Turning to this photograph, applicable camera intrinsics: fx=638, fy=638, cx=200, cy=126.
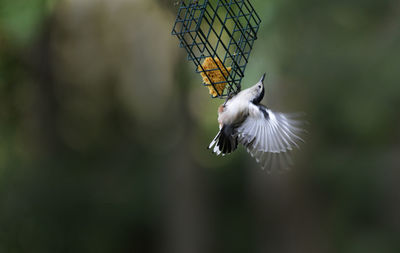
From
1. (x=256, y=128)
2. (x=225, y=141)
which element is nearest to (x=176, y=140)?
(x=225, y=141)

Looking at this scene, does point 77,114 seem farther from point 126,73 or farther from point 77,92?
point 126,73

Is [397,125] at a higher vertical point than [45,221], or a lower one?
higher

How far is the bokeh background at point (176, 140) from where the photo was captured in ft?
23.6

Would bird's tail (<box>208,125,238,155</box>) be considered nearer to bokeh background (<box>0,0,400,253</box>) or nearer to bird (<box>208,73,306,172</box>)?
bird (<box>208,73,306,172</box>)

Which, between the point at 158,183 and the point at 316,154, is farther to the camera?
the point at 158,183

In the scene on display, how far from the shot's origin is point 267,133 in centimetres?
292

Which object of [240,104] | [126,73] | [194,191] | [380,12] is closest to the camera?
[240,104]

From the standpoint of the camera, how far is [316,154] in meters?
8.10

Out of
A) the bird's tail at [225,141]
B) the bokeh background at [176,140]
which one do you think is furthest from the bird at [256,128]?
the bokeh background at [176,140]

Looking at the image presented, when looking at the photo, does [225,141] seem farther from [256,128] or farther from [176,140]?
[176,140]

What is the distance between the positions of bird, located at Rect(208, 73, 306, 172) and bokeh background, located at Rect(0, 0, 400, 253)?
3041 mm

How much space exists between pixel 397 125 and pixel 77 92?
13.8ft

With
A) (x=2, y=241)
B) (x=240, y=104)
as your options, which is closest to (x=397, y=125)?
(x=2, y=241)

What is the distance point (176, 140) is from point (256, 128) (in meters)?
4.88
